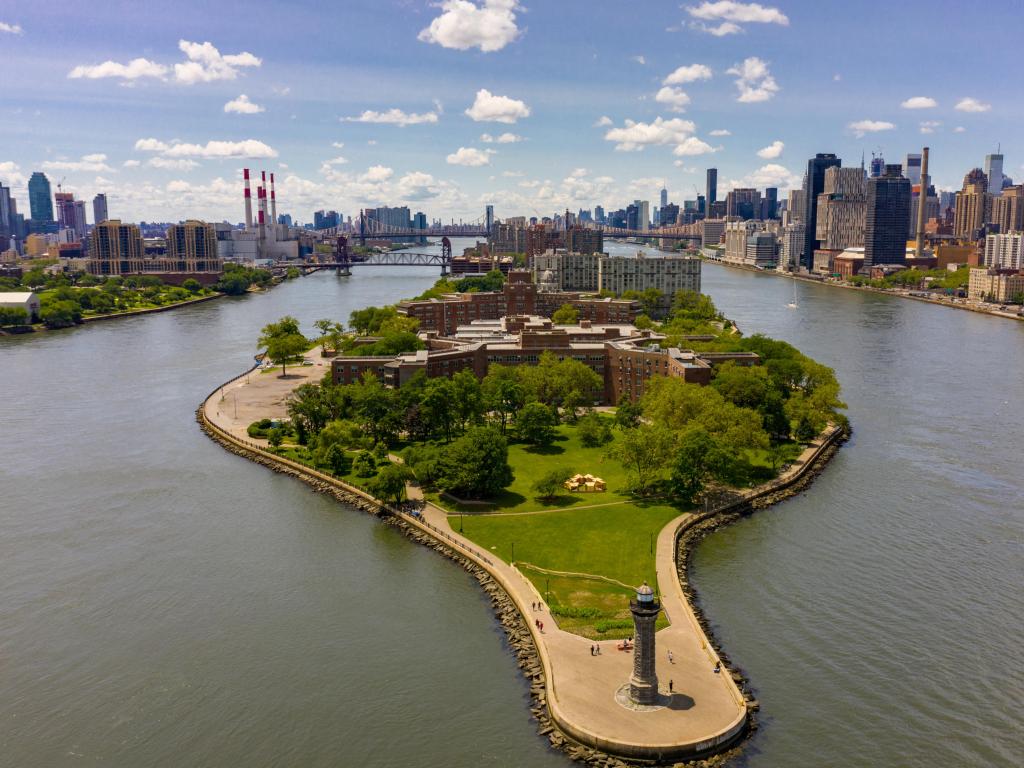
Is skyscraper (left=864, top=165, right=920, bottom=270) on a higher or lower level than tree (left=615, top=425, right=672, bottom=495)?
higher

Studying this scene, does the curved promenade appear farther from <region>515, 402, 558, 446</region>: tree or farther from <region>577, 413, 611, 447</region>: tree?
<region>515, 402, 558, 446</region>: tree

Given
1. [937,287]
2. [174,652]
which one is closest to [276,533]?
[174,652]

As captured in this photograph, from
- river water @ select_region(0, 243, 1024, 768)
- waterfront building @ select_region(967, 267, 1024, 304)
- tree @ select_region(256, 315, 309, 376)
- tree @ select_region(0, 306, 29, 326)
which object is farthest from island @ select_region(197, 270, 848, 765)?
waterfront building @ select_region(967, 267, 1024, 304)

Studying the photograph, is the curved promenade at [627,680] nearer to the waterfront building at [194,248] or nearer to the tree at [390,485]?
the tree at [390,485]

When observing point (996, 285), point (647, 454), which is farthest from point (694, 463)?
point (996, 285)

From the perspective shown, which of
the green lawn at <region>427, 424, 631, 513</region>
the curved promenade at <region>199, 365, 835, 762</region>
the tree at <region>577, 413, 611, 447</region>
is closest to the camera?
the curved promenade at <region>199, 365, 835, 762</region>

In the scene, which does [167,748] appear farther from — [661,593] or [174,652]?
[661,593]

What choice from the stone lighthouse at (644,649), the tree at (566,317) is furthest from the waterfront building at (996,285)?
the stone lighthouse at (644,649)
